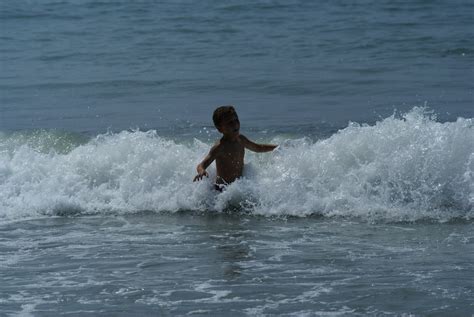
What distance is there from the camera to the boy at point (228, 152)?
9438 mm

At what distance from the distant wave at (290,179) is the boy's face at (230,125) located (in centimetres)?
50

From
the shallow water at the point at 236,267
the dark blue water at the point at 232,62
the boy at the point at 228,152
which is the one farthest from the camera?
the dark blue water at the point at 232,62

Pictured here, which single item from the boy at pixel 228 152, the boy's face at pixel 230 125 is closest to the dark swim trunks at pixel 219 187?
the boy at pixel 228 152

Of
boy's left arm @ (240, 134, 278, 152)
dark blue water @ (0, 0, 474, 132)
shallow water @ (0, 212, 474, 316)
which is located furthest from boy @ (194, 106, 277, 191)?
dark blue water @ (0, 0, 474, 132)

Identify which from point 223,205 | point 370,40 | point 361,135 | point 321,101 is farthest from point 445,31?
point 223,205

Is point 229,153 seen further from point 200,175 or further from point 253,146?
point 200,175

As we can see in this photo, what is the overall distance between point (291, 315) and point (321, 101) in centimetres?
813

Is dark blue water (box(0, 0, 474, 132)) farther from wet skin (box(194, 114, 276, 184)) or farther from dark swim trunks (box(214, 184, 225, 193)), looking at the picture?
dark swim trunks (box(214, 184, 225, 193))

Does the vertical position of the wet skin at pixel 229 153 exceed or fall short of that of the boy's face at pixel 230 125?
it falls short

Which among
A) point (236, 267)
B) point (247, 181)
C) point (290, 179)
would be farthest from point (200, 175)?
point (236, 267)

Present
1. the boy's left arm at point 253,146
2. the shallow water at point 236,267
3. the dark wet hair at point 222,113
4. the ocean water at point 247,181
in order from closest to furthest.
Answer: the shallow water at point 236,267 < the ocean water at point 247,181 < the dark wet hair at point 222,113 < the boy's left arm at point 253,146

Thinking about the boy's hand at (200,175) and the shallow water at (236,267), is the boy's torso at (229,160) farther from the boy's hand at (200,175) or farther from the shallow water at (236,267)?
the shallow water at (236,267)

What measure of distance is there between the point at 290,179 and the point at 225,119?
2.94 ft

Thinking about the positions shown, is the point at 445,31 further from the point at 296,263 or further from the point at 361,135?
the point at 296,263
